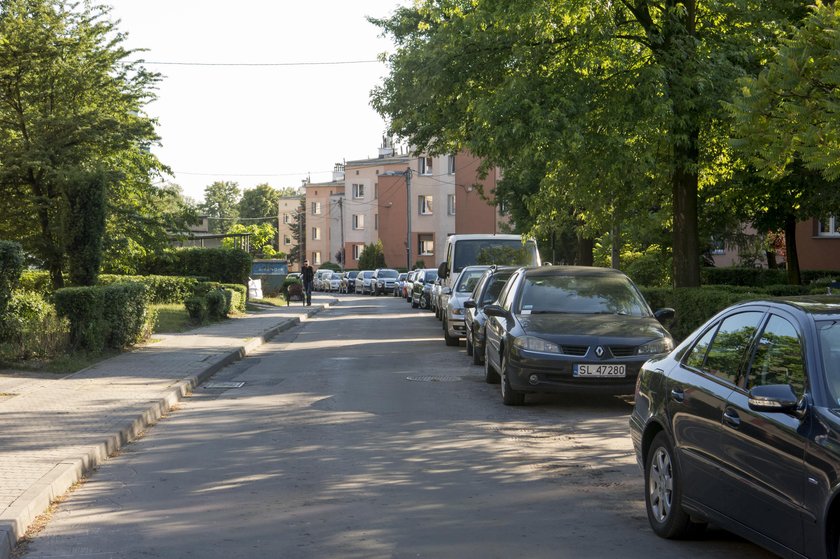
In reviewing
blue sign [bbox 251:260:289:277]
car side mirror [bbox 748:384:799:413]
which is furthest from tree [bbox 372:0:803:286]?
blue sign [bbox 251:260:289:277]

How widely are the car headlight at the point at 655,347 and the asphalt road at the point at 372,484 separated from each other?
77 cm

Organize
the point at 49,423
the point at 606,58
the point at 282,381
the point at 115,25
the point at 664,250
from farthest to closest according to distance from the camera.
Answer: the point at 664,250 → the point at 115,25 → the point at 606,58 → the point at 282,381 → the point at 49,423

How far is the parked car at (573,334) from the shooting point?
11.6 m

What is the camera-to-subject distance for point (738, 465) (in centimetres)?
525

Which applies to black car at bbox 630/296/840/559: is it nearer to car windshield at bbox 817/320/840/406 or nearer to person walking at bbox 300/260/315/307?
car windshield at bbox 817/320/840/406

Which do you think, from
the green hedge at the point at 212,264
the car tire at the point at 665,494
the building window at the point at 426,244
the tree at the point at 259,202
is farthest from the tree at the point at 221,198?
the car tire at the point at 665,494

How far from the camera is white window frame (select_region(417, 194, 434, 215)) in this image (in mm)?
79750

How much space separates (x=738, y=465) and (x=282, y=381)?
10900mm

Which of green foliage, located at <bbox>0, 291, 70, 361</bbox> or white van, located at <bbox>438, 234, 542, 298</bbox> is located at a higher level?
white van, located at <bbox>438, 234, 542, 298</bbox>

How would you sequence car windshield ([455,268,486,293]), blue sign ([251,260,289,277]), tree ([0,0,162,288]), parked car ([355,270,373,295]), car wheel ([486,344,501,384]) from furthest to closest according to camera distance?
1. parked car ([355,270,373,295])
2. blue sign ([251,260,289,277])
3. tree ([0,0,162,288])
4. car windshield ([455,268,486,293])
5. car wheel ([486,344,501,384])

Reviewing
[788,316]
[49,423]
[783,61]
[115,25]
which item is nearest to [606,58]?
[783,61]

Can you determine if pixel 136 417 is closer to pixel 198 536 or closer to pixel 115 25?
pixel 198 536

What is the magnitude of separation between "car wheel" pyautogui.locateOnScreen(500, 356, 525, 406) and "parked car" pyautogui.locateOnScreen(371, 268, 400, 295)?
175ft

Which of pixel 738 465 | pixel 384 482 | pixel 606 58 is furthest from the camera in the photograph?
pixel 606 58
